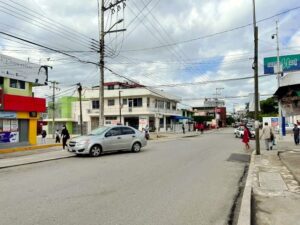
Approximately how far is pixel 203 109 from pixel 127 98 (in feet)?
258

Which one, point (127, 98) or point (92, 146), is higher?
point (127, 98)

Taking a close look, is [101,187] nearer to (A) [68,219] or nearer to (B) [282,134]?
(A) [68,219]

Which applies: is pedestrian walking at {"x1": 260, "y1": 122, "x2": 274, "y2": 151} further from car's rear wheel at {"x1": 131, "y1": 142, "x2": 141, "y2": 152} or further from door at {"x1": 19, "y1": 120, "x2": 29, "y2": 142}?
door at {"x1": 19, "y1": 120, "x2": 29, "y2": 142}

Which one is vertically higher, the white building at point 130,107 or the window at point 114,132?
the white building at point 130,107

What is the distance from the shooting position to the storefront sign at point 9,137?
23169 millimetres

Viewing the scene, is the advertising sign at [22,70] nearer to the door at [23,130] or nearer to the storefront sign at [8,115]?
the storefront sign at [8,115]

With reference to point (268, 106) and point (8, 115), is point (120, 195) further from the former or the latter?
point (268, 106)

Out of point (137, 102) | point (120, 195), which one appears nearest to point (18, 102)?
point (120, 195)

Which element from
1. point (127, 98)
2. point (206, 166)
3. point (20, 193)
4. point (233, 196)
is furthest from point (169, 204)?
point (127, 98)

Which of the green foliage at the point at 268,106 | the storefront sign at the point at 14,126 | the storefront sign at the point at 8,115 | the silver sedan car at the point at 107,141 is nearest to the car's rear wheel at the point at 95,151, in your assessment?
the silver sedan car at the point at 107,141

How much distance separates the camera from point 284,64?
96.5ft

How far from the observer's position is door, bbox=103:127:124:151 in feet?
58.3

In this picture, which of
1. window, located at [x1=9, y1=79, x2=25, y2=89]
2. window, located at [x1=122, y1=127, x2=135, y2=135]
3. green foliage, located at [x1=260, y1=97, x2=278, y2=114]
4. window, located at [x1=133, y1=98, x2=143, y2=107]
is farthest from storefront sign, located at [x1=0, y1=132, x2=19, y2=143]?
green foliage, located at [x1=260, y1=97, x2=278, y2=114]

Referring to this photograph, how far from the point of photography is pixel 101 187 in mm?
8938
